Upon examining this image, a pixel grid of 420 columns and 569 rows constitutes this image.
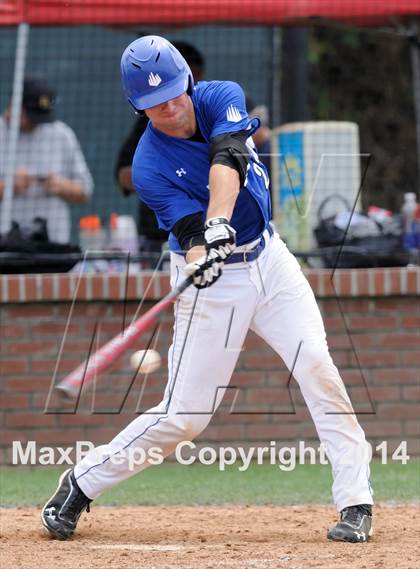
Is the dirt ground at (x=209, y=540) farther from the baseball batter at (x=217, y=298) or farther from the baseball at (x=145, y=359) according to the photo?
the baseball at (x=145, y=359)

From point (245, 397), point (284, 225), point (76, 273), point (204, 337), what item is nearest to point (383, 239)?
point (284, 225)

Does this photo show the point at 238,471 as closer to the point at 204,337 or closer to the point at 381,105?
the point at 204,337

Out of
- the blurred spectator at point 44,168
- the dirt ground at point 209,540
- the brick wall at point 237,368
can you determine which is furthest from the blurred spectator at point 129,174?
the dirt ground at point 209,540

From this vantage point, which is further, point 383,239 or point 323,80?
point 323,80

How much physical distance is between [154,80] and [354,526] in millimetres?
2098

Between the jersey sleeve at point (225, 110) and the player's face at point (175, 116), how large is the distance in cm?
9

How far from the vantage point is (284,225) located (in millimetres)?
8750

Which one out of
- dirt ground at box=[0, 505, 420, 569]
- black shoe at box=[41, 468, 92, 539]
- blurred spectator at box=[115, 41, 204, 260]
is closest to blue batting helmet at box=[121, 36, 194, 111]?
black shoe at box=[41, 468, 92, 539]

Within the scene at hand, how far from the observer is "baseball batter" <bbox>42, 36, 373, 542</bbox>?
552 cm

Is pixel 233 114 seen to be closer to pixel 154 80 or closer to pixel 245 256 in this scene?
pixel 154 80

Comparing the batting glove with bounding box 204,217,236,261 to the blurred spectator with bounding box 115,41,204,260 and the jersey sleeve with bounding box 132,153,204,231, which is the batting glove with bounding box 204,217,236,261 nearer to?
the jersey sleeve with bounding box 132,153,204,231

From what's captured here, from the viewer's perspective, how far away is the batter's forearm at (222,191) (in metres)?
5.26

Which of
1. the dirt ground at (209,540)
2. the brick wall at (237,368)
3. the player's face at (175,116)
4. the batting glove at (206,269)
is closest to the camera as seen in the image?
the dirt ground at (209,540)

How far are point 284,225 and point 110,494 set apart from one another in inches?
95.2
